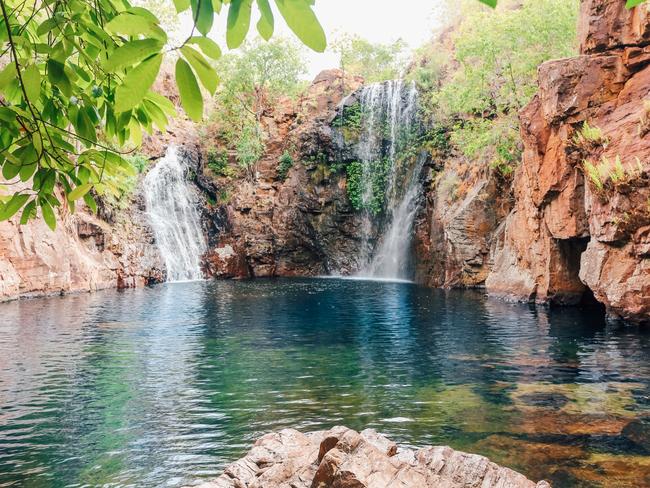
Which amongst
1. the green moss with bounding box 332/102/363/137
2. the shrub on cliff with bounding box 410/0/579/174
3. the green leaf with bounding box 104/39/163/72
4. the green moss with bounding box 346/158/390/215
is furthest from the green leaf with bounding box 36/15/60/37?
the green moss with bounding box 332/102/363/137

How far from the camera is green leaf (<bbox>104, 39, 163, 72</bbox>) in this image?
57.2 inches

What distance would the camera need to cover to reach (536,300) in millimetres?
20859

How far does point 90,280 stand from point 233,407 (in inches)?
877

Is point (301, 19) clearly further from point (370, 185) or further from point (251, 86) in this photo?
→ point (251, 86)

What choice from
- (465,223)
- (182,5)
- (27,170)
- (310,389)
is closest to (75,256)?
(465,223)

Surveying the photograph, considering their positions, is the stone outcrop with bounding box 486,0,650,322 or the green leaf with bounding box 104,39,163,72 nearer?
the green leaf with bounding box 104,39,163,72

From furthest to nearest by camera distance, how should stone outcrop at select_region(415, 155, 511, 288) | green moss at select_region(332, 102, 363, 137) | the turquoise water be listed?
green moss at select_region(332, 102, 363, 137)
stone outcrop at select_region(415, 155, 511, 288)
the turquoise water

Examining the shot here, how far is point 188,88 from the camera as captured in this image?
1549mm

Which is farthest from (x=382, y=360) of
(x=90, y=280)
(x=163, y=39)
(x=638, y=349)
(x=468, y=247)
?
(x=90, y=280)

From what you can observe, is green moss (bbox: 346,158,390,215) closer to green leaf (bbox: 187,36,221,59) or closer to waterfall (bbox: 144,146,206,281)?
waterfall (bbox: 144,146,206,281)

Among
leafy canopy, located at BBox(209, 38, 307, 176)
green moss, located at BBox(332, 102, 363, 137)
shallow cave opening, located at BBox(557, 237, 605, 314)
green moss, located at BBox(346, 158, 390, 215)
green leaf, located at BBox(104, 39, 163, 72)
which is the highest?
leafy canopy, located at BBox(209, 38, 307, 176)

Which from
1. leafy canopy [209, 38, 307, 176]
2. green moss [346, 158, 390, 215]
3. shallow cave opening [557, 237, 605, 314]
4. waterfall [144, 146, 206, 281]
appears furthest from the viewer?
leafy canopy [209, 38, 307, 176]

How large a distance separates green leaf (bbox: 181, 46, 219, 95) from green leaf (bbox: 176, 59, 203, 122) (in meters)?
0.02

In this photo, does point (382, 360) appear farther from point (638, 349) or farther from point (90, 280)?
point (90, 280)
